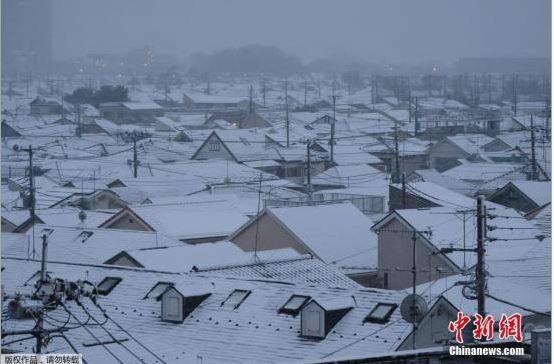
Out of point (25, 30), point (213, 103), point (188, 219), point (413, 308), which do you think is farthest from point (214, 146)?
point (213, 103)

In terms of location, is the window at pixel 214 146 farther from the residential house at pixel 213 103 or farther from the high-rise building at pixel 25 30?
the residential house at pixel 213 103

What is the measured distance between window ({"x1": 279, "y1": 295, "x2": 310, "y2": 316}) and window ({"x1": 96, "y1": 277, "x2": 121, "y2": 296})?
1.67 feet

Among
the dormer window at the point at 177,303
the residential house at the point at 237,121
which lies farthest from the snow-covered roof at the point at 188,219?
the residential house at the point at 237,121

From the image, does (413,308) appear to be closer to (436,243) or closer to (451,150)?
(436,243)

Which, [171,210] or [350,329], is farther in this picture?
[171,210]

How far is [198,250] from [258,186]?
94.4 inches

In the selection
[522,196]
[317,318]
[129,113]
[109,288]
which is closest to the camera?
[317,318]

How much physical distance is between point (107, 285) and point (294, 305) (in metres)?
0.57

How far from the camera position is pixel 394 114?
14.6 meters

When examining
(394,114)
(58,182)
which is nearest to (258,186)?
(58,182)

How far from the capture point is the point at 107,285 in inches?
126

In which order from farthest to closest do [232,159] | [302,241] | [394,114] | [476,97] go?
1. [476,97]
2. [394,114]
3. [232,159]
4. [302,241]

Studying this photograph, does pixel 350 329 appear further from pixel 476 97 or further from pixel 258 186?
pixel 476 97

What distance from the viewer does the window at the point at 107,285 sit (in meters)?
3.13
